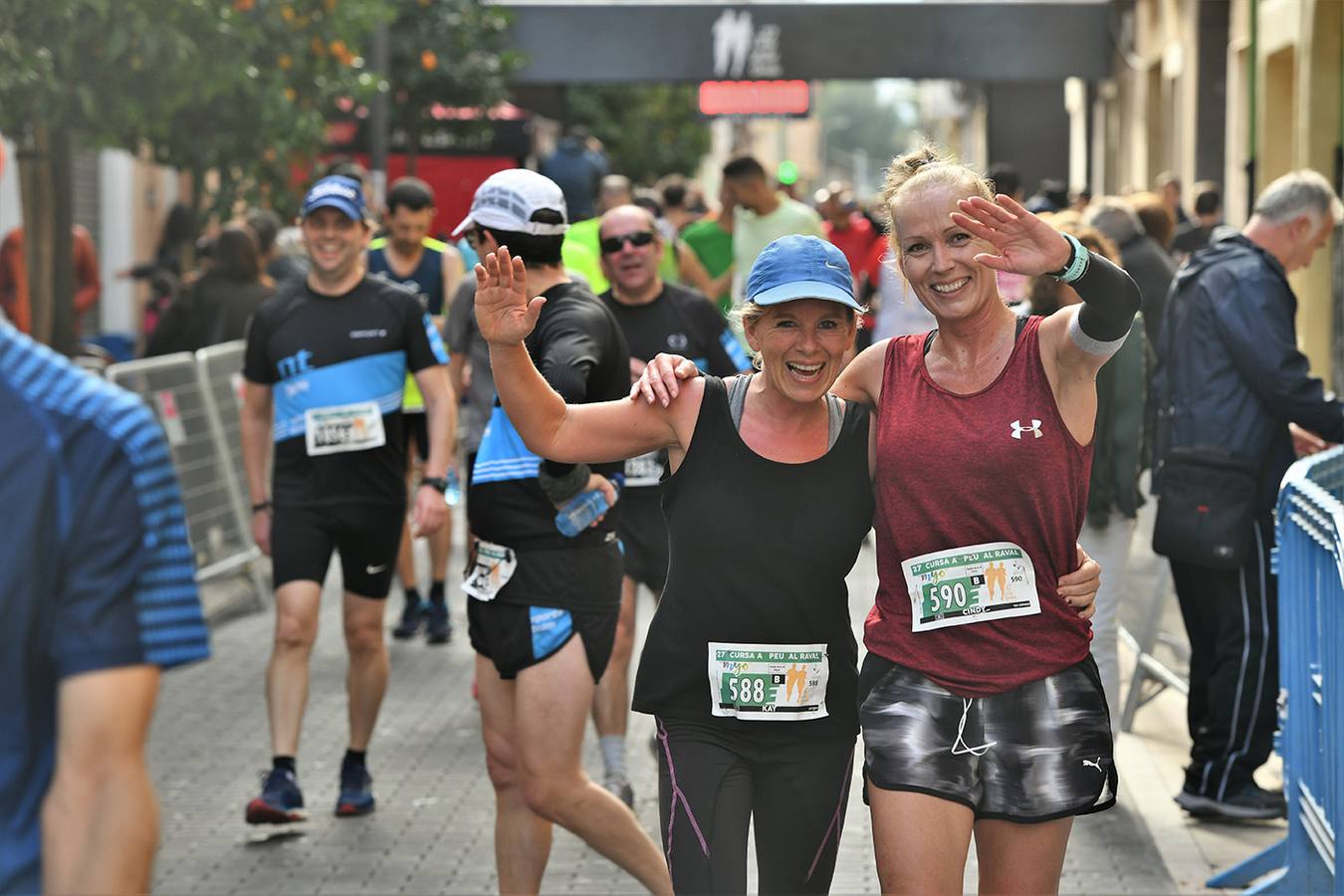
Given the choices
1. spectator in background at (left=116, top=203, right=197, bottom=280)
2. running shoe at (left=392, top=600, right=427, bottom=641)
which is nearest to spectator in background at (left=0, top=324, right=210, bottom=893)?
running shoe at (left=392, top=600, right=427, bottom=641)

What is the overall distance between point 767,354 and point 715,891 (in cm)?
102

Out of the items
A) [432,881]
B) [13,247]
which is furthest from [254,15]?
[432,881]

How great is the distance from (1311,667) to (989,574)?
5.98 ft

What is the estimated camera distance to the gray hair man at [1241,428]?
6.96 m

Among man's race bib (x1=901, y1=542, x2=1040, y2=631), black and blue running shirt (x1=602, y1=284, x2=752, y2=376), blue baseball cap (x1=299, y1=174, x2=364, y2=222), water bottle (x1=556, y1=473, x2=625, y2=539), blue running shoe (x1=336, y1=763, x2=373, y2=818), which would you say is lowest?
blue running shoe (x1=336, y1=763, x2=373, y2=818)

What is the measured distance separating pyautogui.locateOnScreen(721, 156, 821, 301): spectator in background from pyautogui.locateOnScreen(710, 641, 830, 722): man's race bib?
7.80 m

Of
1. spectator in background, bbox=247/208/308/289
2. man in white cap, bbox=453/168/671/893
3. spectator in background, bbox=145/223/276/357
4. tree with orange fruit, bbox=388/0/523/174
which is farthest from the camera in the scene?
tree with orange fruit, bbox=388/0/523/174

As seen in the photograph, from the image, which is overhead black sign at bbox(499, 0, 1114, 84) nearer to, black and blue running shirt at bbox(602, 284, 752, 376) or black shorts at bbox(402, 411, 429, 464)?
black shorts at bbox(402, 411, 429, 464)

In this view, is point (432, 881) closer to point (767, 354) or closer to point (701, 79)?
point (767, 354)

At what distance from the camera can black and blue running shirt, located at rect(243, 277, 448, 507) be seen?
7348mm

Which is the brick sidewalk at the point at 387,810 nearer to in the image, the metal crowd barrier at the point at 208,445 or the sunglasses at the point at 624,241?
the metal crowd barrier at the point at 208,445

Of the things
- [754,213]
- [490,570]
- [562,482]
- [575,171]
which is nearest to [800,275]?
[562,482]

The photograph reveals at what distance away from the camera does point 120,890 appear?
2.57 m

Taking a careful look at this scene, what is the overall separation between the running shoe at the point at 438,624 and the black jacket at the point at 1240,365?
14.9 feet
